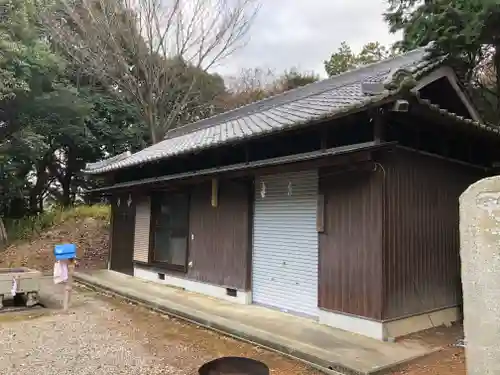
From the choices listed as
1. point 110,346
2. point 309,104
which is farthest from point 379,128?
point 110,346

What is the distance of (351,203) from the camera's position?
546 centimetres

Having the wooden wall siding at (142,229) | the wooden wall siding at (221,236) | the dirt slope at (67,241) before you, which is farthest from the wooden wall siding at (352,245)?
the dirt slope at (67,241)

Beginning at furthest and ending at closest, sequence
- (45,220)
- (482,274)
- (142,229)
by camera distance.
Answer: (45,220) → (142,229) → (482,274)

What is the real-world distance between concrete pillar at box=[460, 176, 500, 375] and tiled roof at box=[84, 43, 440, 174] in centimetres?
217

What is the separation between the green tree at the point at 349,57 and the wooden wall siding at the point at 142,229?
1155 centimetres

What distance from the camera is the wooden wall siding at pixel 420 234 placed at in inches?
204

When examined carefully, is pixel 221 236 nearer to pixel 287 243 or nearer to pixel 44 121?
pixel 287 243

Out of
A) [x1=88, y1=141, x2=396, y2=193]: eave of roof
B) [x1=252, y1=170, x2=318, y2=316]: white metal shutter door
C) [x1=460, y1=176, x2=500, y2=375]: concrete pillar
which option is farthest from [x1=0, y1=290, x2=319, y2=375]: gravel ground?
[x1=88, y1=141, x2=396, y2=193]: eave of roof

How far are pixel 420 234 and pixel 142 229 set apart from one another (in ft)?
22.2

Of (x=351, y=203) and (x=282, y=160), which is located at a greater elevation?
(x=282, y=160)

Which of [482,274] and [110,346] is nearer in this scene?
[482,274]

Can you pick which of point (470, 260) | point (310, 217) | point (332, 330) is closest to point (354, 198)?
point (310, 217)

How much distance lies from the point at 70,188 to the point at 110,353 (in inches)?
707

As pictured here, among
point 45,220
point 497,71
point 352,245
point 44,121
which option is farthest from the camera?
point 44,121
